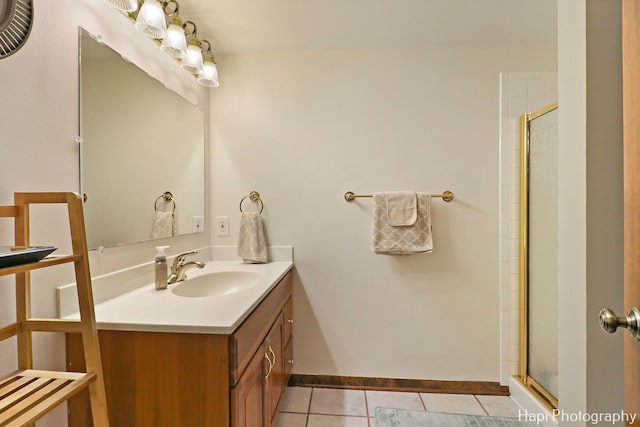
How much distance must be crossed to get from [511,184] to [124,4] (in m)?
2.09

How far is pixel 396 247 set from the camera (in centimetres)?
178

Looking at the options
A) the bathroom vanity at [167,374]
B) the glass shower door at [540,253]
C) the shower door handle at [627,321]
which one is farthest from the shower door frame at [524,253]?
the bathroom vanity at [167,374]

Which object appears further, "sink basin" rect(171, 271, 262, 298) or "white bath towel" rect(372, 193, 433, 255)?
"white bath towel" rect(372, 193, 433, 255)

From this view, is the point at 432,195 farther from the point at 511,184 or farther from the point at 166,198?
the point at 166,198

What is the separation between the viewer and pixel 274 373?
4.60ft

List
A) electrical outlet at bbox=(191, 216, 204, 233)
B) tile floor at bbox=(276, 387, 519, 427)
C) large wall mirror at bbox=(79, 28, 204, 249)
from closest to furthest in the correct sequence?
large wall mirror at bbox=(79, 28, 204, 249) → tile floor at bbox=(276, 387, 519, 427) → electrical outlet at bbox=(191, 216, 204, 233)

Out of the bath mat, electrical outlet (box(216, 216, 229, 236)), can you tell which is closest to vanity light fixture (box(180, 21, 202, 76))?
electrical outlet (box(216, 216, 229, 236))

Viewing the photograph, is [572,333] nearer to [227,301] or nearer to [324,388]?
[227,301]

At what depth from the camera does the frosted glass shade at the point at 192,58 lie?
4.97 feet

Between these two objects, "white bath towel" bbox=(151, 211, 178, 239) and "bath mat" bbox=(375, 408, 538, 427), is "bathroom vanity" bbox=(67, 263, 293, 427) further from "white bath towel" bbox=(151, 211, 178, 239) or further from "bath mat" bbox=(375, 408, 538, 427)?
"bath mat" bbox=(375, 408, 538, 427)

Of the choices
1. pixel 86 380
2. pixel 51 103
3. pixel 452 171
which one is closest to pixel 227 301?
pixel 86 380

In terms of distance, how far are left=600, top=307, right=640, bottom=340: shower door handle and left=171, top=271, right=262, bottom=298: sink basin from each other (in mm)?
1239

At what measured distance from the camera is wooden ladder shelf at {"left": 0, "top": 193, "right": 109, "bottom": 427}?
Result: 0.67m

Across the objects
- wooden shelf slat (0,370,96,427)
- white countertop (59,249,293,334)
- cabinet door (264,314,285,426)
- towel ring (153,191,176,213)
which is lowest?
cabinet door (264,314,285,426)
